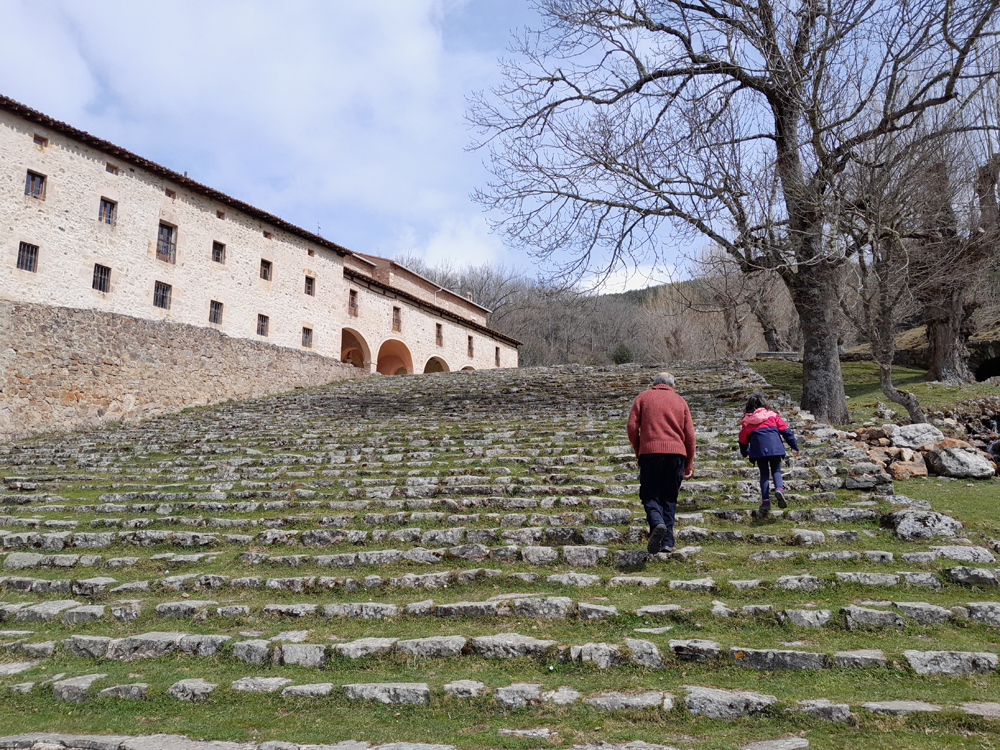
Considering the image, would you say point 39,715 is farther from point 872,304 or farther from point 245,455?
point 872,304

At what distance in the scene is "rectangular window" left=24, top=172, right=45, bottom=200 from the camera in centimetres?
1931

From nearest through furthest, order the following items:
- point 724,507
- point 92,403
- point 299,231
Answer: point 724,507 < point 92,403 < point 299,231

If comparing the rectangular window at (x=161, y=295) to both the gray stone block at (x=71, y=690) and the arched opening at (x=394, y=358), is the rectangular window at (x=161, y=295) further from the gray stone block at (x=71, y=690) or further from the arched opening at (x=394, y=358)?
the gray stone block at (x=71, y=690)

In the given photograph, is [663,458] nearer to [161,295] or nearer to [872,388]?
[872,388]

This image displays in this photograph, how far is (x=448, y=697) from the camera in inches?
164

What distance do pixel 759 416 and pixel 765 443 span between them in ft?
1.44

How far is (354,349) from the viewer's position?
114 feet

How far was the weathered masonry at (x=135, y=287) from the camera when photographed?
18.5m

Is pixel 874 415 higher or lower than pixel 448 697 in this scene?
higher

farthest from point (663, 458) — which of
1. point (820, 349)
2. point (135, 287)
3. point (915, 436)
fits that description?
point (135, 287)

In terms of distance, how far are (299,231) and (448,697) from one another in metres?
27.7

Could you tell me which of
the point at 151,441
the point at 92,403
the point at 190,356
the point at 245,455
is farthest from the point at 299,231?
the point at 245,455

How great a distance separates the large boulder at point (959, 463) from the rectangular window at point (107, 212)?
961 inches

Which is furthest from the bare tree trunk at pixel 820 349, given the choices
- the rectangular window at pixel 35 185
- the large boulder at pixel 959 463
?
the rectangular window at pixel 35 185
